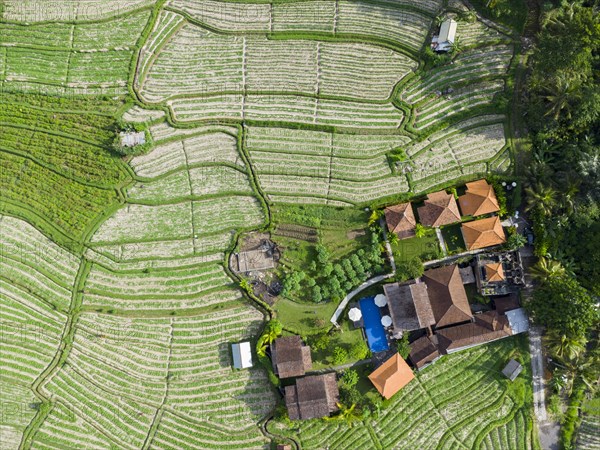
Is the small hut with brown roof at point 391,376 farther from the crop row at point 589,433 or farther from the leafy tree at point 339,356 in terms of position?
the crop row at point 589,433

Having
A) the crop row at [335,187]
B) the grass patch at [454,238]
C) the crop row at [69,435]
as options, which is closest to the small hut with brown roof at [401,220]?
the crop row at [335,187]

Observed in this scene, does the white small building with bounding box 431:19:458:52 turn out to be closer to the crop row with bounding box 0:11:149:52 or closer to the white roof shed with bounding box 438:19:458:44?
the white roof shed with bounding box 438:19:458:44

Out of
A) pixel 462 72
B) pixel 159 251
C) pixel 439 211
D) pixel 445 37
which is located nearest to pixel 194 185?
pixel 159 251

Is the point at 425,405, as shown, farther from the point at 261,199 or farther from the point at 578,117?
the point at 578,117

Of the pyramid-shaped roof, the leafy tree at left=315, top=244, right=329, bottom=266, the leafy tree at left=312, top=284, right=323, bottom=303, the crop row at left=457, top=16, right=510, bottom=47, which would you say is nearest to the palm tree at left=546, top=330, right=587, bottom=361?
the pyramid-shaped roof

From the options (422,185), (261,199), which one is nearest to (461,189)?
(422,185)

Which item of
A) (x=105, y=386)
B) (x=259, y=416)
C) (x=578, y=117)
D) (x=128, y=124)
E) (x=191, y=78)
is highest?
(x=191, y=78)
